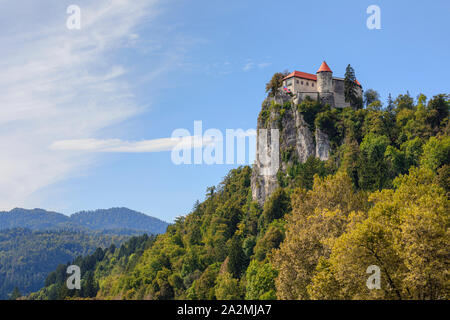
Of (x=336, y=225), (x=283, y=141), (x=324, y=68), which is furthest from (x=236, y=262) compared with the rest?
(x=324, y=68)

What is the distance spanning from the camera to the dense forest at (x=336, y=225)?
3209 cm

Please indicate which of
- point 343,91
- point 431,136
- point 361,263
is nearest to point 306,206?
point 361,263

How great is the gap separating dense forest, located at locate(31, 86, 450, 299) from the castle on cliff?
2.59m

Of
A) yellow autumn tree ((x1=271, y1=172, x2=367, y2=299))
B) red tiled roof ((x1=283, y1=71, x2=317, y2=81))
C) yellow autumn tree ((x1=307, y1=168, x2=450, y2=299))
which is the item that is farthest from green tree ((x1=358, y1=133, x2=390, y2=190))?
yellow autumn tree ((x1=307, y1=168, x2=450, y2=299))

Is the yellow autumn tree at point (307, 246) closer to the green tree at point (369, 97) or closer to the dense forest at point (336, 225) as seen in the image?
the dense forest at point (336, 225)

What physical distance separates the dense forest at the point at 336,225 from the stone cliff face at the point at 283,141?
144cm

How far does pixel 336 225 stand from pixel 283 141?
1985 inches

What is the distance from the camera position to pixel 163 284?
95.7m

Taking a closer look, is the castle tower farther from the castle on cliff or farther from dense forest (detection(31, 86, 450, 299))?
dense forest (detection(31, 86, 450, 299))

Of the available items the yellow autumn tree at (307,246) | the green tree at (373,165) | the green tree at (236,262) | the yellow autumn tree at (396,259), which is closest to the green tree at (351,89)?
the green tree at (373,165)

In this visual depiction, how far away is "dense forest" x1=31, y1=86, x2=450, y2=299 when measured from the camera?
3209 cm
